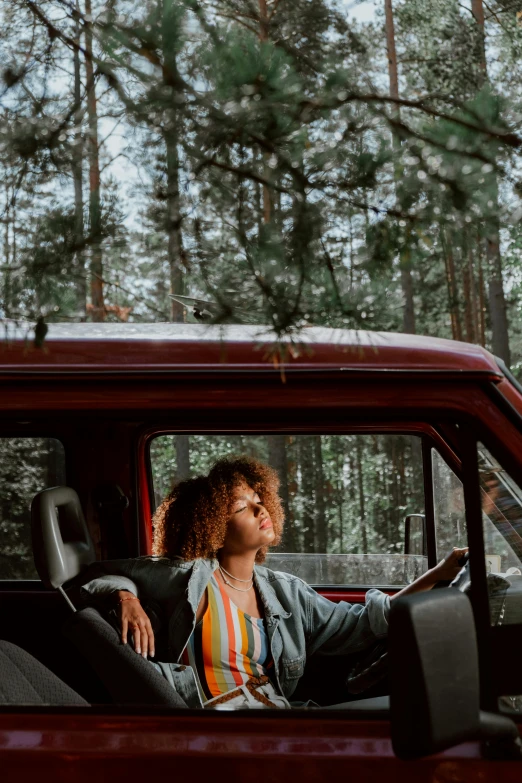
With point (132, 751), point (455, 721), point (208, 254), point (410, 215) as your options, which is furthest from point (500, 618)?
point (208, 254)

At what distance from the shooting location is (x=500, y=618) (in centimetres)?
181

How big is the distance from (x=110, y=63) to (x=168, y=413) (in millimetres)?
793

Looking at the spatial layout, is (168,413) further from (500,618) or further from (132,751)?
(500,618)

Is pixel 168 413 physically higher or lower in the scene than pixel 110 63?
lower

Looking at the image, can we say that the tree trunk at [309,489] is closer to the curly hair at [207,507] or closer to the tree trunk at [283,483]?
the tree trunk at [283,483]

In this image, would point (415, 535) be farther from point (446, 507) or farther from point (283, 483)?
point (283, 483)

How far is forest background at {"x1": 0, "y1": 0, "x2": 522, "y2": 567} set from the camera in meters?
1.93

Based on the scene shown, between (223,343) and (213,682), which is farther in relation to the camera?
(213,682)

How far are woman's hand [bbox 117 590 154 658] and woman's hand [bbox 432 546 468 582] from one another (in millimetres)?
911

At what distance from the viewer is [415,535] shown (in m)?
3.53

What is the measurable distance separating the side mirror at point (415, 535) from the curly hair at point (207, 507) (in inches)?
24.5

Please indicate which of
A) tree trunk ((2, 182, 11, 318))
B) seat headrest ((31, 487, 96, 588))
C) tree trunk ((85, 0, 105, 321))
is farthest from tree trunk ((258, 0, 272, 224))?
seat headrest ((31, 487, 96, 588))

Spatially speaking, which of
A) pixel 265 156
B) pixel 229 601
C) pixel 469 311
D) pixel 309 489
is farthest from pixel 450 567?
pixel 469 311

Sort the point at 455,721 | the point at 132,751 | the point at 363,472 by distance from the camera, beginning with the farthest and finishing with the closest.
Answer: the point at 363,472 → the point at 132,751 → the point at 455,721
